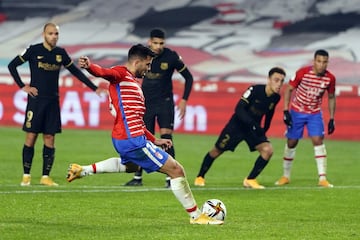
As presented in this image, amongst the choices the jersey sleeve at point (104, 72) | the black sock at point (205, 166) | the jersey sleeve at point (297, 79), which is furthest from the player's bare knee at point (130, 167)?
the jersey sleeve at point (297, 79)

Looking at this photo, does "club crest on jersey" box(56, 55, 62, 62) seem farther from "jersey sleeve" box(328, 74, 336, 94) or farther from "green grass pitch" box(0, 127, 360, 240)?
"jersey sleeve" box(328, 74, 336, 94)

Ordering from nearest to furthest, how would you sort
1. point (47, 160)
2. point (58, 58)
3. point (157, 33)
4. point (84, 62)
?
1. point (84, 62)
2. point (157, 33)
3. point (58, 58)
4. point (47, 160)

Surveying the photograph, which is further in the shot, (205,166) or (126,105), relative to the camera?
(205,166)

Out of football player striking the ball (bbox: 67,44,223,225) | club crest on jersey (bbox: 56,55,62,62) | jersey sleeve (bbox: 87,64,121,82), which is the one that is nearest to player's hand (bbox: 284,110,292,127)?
club crest on jersey (bbox: 56,55,62,62)

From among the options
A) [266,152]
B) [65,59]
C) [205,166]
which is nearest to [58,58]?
[65,59]

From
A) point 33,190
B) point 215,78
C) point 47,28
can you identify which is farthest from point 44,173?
point 215,78

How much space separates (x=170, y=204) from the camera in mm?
13172

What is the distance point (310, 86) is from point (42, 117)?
14.7ft

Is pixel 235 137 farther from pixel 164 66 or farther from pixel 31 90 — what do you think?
pixel 31 90

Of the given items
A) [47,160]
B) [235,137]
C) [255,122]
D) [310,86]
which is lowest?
[47,160]

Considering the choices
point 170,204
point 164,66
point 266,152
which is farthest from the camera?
point 266,152

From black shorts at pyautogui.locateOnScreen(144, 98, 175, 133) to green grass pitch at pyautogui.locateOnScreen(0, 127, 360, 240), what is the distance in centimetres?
95

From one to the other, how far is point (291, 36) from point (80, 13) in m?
8.55

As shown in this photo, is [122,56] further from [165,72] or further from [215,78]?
[165,72]
